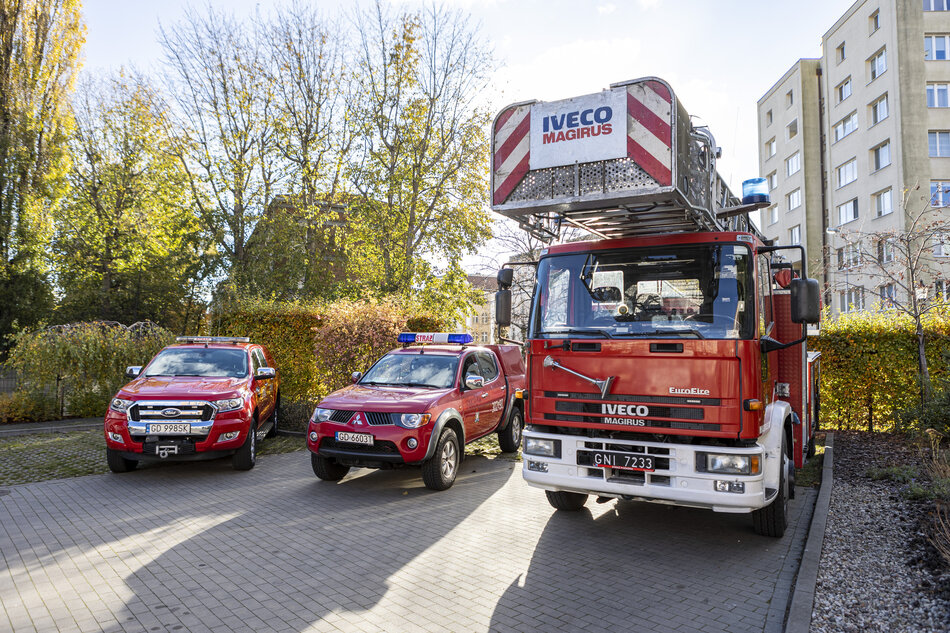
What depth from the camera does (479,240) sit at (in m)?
21.0

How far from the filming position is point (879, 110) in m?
31.4

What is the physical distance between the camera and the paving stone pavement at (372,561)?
4.12 m

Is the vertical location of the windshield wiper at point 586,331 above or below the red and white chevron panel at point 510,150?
below

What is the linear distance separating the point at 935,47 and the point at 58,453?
38395 mm

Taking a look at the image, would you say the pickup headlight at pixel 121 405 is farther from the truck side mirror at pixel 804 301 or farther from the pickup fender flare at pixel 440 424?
the truck side mirror at pixel 804 301

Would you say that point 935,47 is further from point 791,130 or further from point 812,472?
point 812,472

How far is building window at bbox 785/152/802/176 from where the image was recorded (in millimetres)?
40906

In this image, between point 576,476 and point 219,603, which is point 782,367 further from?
point 219,603

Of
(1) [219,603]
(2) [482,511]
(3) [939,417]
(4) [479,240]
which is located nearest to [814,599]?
(2) [482,511]

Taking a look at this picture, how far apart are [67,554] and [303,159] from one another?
58.5 feet

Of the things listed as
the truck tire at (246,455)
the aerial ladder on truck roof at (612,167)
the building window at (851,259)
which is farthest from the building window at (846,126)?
the truck tire at (246,455)

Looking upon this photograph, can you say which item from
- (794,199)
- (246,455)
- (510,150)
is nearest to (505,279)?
(510,150)

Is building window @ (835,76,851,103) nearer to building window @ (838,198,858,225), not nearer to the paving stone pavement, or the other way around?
building window @ (838,198,858,225)

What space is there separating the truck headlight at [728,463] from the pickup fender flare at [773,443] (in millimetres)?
185
